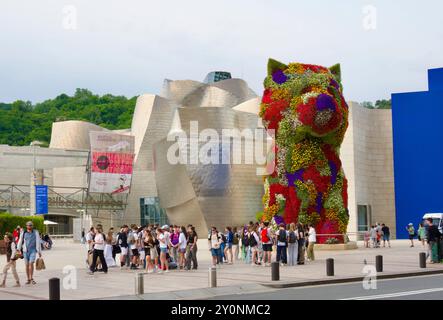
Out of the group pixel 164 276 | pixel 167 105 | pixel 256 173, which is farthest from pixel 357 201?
pixel 164 276

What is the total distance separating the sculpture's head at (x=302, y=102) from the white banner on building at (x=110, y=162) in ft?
130

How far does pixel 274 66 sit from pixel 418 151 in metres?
26.9

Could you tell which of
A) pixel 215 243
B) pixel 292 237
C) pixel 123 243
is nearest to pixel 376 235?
pixel 292 237

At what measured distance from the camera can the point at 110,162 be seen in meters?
75.4

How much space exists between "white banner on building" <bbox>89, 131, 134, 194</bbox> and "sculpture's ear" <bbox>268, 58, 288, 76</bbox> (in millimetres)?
39380

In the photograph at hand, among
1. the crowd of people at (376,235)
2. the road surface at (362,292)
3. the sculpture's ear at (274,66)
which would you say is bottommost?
the road surface at (362,292)

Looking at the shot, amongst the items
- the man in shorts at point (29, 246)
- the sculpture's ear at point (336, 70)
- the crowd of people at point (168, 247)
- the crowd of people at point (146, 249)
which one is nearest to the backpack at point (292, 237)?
the crowd of people at point (168, 247)

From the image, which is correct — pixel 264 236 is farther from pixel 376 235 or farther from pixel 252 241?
pixel 376 235

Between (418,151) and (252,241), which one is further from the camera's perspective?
(418,151)

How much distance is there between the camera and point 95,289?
19.3 metres

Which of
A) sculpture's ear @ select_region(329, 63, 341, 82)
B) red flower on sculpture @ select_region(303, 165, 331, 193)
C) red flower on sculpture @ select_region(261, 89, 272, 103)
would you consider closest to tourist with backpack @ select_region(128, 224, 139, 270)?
red flower on sculpture @ select_region(303, 165, 331, 193)

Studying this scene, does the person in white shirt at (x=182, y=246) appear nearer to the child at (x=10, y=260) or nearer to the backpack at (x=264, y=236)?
the backpack at (x=264, y=236)

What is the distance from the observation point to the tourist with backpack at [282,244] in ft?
87.3
